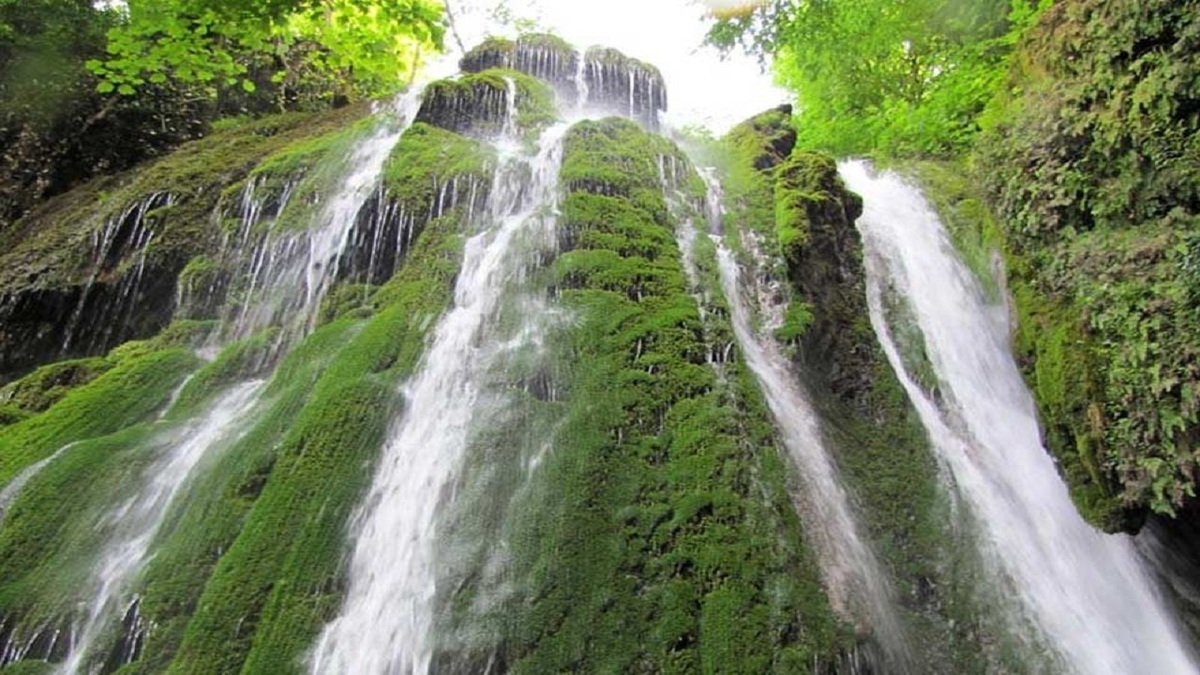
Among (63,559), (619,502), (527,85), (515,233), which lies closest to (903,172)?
(527,85)

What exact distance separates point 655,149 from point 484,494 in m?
4.68

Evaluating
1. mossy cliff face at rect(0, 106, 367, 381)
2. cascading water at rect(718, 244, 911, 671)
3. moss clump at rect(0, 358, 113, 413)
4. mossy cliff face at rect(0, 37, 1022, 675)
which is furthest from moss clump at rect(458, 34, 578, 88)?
moss clump at rect(0, 358, 113, 413)

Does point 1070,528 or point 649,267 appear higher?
point 649,267

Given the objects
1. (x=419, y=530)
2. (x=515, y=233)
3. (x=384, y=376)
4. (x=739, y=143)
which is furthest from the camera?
(x=739, y=143)

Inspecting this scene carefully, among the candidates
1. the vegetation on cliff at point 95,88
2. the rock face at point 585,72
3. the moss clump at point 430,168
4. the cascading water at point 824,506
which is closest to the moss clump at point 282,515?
the moss clump at point 430,168

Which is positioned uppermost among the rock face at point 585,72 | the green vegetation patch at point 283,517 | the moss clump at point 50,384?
the rock face at point 585,72

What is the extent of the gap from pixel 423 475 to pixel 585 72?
9.94 meters

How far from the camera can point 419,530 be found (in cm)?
401

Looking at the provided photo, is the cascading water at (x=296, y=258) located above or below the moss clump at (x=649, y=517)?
above

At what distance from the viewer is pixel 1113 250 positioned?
16.9 ft

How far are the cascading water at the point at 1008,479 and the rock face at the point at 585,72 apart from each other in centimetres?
589

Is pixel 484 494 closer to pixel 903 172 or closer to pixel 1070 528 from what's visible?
pixel 1070 528

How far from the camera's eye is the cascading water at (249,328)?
401 centimetres

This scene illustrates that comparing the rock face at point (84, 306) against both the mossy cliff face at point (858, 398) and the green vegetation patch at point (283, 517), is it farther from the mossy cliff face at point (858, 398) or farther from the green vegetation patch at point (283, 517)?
the mossy cliff face at point (858, 398)
